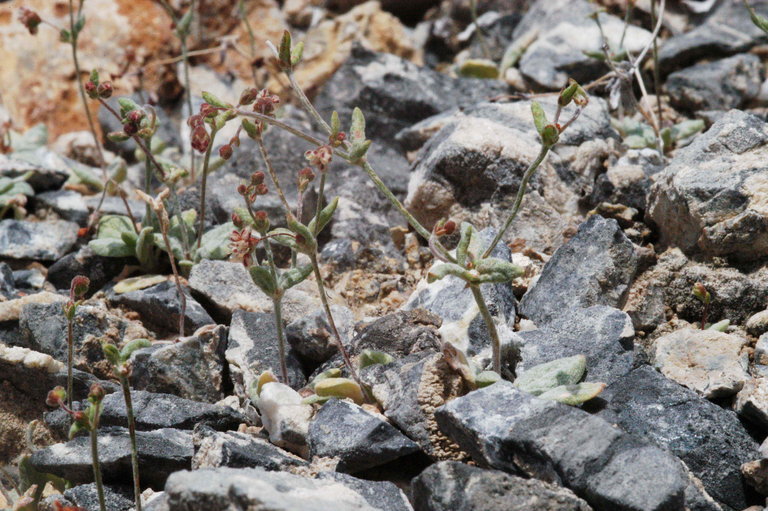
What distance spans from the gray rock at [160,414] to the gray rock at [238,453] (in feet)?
0.80

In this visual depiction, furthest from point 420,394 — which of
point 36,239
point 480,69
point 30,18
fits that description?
point 480,69

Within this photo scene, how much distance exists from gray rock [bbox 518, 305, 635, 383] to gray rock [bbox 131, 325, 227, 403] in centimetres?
134

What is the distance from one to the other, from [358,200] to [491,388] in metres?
2.29

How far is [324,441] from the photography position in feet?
9.80

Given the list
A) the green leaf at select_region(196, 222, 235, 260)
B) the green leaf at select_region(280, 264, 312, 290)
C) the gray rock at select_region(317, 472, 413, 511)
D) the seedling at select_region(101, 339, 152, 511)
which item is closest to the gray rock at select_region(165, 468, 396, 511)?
the gray rock at select_region(317, 472, 413, 511)

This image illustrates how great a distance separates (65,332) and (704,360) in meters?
2.74

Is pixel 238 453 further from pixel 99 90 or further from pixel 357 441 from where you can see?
pixel 99 90

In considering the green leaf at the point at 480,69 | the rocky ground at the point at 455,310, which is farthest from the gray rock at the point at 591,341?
the green leaf at the point at 480,69

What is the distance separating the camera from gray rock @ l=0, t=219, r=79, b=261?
476 centimetres

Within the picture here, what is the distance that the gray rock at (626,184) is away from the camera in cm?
436

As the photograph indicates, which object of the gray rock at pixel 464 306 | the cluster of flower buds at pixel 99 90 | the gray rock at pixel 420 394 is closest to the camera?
the gray rock at pixel 420 394

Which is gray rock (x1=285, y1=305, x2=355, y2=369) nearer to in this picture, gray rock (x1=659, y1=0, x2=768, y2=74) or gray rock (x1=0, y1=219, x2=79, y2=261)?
gray rock (x1=0, y1=219, x2=79, y2=261)

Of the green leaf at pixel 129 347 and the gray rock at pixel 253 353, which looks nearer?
the green leaf at pixel 129 347

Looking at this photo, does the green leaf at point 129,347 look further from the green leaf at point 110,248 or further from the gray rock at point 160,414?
the green leaf at point 110,248
